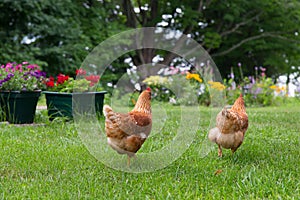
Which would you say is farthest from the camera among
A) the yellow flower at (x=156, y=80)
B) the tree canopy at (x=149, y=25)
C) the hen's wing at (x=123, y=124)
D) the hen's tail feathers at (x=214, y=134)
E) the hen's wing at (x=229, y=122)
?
the tree canopy at (x=149, y=25)

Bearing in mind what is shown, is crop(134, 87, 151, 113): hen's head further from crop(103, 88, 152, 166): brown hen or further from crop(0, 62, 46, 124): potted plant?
crop(0, 62, 46, 124): potted plant

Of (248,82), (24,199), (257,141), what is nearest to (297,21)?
(248,82)

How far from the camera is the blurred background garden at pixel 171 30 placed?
32.1 feet

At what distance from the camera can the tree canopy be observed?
10.5m

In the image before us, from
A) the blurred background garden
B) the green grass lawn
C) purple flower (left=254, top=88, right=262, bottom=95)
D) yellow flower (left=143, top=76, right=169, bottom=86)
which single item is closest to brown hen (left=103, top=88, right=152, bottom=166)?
the green grass lawn

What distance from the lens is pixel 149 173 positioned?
2.99 m

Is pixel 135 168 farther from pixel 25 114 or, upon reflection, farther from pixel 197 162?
pixel 25 114

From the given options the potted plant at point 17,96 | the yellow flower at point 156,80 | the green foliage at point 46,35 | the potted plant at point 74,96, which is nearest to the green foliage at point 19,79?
the potted plant at point 17,96

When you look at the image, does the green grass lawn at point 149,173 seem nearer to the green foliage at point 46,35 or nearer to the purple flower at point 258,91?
the purple flower at point 258,91

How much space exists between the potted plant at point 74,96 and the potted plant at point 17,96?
26 centimetres

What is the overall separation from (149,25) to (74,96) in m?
9.91

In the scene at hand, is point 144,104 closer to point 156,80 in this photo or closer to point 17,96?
point 17,96

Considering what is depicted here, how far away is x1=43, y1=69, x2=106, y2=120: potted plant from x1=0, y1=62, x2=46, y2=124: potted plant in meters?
0.26

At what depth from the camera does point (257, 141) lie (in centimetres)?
432
